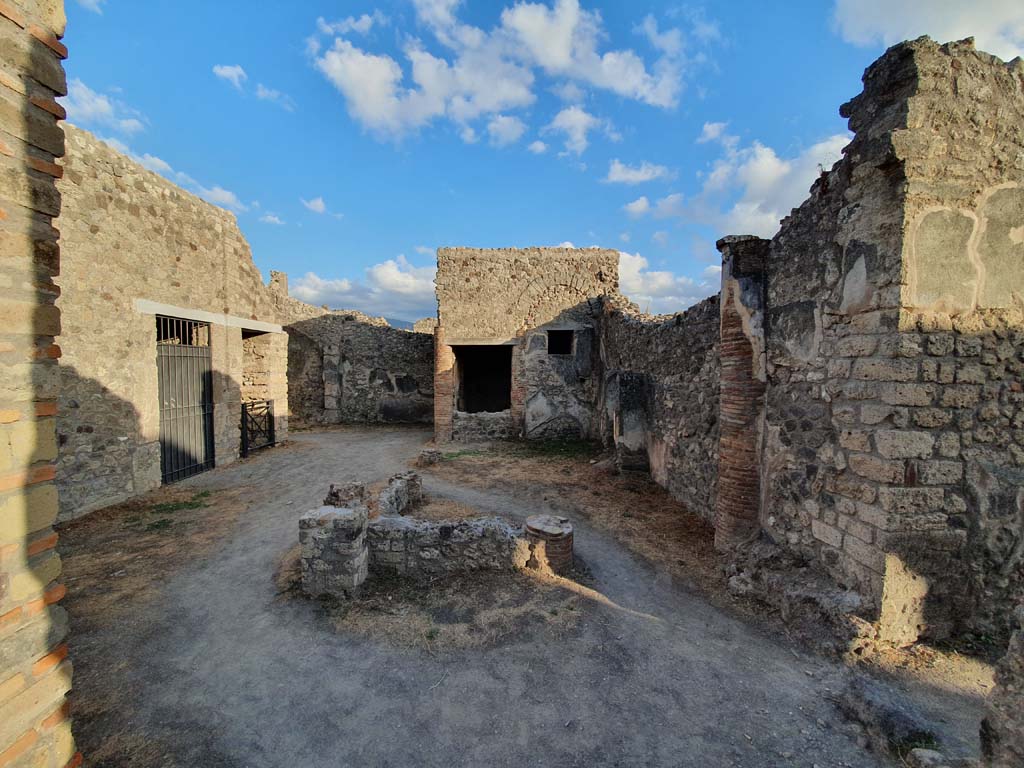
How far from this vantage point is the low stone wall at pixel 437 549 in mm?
5039

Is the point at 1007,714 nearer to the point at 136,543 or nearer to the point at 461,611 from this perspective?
the point at 461,611

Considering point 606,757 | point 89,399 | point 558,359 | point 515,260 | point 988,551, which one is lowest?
point 606,757

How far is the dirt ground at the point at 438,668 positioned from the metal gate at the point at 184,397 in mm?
3245

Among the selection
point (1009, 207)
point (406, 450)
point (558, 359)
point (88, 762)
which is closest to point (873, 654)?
point (1009, 207)

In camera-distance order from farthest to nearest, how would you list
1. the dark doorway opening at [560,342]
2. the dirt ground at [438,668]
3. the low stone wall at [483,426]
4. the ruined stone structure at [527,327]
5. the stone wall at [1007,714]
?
the dark doorway opening at [560,342] → the low stone wall at [483,426] → the ruined stone structure at [527,327] → the dirt ground at [438,668] → the stone wall at [1007,714]

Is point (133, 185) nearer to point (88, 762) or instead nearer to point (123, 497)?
point (123, 497)

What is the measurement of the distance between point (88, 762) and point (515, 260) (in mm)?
11435

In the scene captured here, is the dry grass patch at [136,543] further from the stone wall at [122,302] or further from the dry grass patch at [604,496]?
the dry grass patch at [604,496]

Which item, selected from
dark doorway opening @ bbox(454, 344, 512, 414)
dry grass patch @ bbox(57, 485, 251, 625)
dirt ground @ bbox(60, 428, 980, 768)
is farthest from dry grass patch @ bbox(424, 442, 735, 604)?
dark doorway opening @ bbox(454, 344, 512, 414)

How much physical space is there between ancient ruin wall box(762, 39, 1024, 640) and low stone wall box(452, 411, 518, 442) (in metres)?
9.47

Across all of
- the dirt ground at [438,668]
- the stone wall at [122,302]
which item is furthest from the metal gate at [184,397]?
the dirt ground at [438,668]

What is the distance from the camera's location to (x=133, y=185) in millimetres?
8156

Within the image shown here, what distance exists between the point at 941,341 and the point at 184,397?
12.0m

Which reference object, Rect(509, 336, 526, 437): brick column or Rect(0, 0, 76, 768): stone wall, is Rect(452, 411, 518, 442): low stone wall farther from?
Rect(0, 0, 76, 768): stone wall
